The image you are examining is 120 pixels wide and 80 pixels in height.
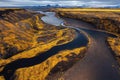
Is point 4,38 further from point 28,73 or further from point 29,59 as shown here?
point 28,73

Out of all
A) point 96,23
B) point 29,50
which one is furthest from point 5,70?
point 96,23

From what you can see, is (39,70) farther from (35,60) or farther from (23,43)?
(23,43)

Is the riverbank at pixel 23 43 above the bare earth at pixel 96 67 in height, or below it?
above

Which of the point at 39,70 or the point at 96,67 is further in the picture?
the point at 96,67

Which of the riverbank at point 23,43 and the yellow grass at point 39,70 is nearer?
the yellow grass at point 39,70

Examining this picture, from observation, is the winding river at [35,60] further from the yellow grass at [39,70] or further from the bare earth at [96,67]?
the bare earth at [96,67]

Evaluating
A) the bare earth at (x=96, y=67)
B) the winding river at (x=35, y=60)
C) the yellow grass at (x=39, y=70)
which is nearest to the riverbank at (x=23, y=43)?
the winding river at (x=35, y=60)

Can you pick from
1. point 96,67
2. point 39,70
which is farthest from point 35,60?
point 96,67

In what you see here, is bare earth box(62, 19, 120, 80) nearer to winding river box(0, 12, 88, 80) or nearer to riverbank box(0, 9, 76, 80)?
winding river box(0, 12, 88, 80)

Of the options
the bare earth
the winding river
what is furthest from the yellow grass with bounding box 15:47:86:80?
the bare earth
